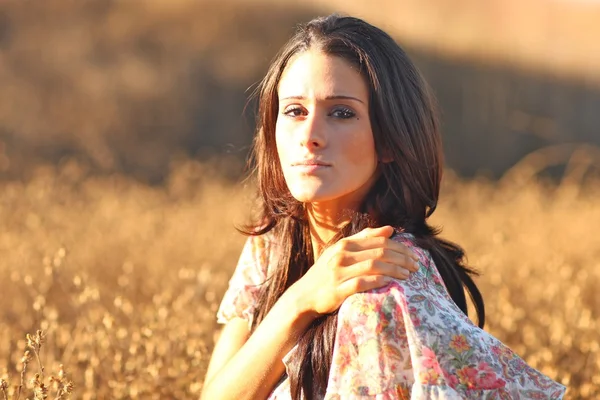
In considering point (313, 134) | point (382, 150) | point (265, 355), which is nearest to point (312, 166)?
point (313, 134)

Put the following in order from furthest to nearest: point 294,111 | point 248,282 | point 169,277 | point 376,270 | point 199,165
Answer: point 199,165
point 169,277
point 248,282
point 294,111
point 376,270

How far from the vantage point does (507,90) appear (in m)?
10.3

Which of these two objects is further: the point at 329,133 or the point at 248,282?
the point at 248,282

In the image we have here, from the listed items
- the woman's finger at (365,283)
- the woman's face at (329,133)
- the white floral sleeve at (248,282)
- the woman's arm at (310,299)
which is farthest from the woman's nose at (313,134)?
the white floral sleeve at (248,282)

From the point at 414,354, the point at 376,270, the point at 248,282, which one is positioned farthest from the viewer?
the point at 248,282

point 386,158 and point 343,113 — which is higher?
point 343,113

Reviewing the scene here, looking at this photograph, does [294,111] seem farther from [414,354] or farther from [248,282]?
[414,354]

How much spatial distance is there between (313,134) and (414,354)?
0.55 metres

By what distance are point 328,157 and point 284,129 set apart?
0.17 metres

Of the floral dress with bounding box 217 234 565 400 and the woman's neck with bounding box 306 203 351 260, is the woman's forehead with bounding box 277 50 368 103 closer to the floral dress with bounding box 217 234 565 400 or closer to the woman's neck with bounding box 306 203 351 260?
the woman's neck with bounding box 306 203 351 260

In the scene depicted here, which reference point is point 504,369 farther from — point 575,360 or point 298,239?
point 575,360

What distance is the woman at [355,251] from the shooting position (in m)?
1.90

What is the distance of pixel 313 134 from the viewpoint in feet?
6.96

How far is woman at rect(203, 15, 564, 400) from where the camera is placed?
6.22 ft
